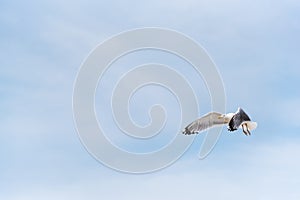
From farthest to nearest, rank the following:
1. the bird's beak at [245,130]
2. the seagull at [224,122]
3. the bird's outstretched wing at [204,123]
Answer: the bird's outstretched wing at [204,123]
the seagull at [224,122]
the bird's beak at [245,130]

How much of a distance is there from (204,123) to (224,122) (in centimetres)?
112

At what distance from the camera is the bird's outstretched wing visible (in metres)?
20.1

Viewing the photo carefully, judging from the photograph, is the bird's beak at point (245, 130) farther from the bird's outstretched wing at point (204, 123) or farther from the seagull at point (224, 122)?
the bird's outstretched wing at point (204, 123)

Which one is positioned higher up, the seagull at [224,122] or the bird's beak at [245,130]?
the seagull at [224,122]

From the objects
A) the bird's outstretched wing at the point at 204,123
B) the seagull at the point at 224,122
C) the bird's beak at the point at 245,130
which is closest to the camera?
the bird's beak at the point at 245,130

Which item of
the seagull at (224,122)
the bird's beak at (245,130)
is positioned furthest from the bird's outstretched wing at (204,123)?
the bird's beak at (245,130)

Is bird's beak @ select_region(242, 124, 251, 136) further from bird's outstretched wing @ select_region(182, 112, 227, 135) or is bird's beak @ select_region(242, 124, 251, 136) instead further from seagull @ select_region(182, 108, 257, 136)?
bird's outstretched wing @ select_region(182, 112, 227, 135)

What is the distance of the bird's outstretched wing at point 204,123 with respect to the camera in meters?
20.1

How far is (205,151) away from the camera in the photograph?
69.5 feet

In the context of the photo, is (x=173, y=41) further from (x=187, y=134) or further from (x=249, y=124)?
(x=249, y=124)

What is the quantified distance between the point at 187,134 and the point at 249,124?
3586 mm

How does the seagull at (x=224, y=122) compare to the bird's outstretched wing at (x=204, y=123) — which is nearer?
the seagull at (x=224, y=122)

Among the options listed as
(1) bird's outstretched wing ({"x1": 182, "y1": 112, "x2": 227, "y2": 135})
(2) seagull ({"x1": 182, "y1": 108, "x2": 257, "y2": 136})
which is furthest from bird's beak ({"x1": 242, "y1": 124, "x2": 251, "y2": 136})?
(1) bird's outstretched wing ({"x1": 182, "y1": 112, "x2": 227, "y2": 135})

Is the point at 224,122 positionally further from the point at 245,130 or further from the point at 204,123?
the point at 245,130
